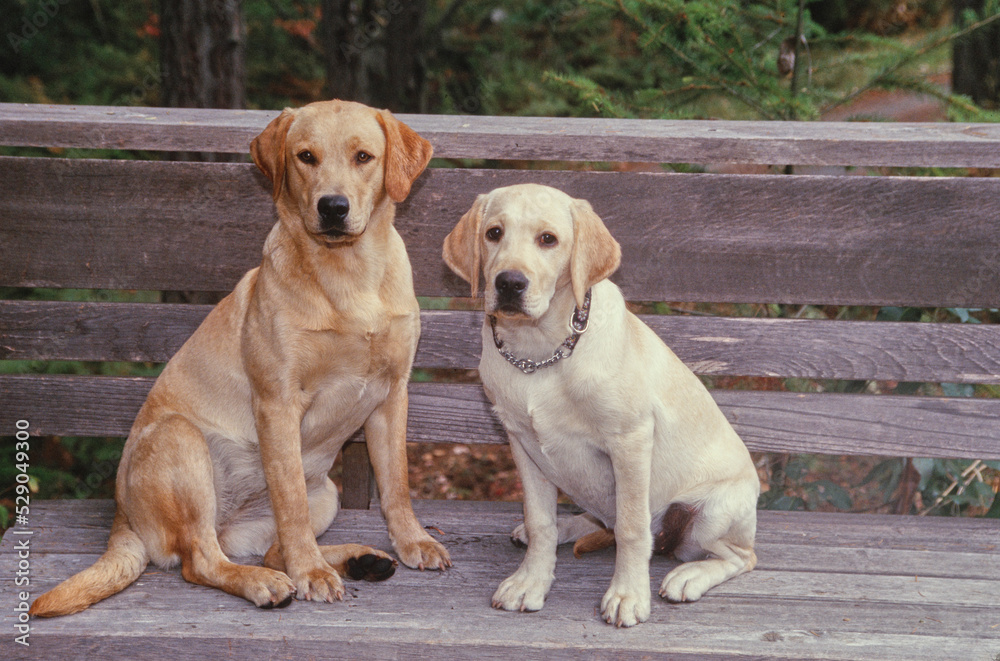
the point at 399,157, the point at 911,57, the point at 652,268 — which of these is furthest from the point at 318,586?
the point at 911,57

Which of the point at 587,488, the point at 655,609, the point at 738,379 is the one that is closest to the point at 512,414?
the point at 587,488

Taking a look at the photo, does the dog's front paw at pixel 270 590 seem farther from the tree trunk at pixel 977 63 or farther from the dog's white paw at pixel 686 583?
the tree trunk at pixel 977 63

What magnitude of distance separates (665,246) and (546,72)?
1123 millimetres

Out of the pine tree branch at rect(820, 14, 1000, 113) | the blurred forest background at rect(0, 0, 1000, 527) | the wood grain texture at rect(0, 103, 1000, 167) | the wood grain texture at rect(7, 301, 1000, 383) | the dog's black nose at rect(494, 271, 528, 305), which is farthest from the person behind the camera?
the blurred forest background at rect(0, 0, 1000, 527)

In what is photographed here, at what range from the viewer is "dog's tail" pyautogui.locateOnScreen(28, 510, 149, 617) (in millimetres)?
2438

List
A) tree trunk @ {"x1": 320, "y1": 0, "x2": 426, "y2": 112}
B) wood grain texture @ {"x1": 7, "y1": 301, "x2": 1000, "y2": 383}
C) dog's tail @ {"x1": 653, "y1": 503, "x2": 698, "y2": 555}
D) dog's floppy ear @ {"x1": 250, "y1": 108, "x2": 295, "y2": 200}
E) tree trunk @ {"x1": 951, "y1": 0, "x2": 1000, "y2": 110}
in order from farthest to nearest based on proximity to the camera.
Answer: tree trunk @ {"x1": 320, "y1": 0, "x2": 426, "y2": 112}
tree trunk @ {"x1": 951, "y1": 0, "x2": 1000, "y2": 110}
wood grain texture @ {"x1": 7, "y1": 301, "x2": 1000, "y2": 383}
dog's tail @ {"x1": 653, "y1": 503, "x2": 698, "y2": 555}
dog's floppy ear @ {"x1": 250, "y1": 108, "x2": 295, "y2": 200}

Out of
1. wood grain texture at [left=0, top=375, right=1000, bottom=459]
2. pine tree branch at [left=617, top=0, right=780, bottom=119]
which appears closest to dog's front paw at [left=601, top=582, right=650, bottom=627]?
wood grain texture at [left=0, top=375, right=1000, bottom=459]

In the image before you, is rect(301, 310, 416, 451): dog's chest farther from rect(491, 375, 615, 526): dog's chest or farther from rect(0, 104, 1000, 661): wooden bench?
rect(0, 104, 1000, 661): wooden bench

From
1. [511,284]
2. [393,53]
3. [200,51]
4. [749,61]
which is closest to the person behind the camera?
[511,284]

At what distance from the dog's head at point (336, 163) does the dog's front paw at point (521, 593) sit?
45.1 inches

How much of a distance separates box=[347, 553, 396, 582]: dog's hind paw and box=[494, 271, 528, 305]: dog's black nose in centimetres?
95

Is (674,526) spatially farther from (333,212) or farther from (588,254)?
(333,212)

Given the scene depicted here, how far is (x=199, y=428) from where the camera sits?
→ 113 inches

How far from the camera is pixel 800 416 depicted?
11.1 feet
